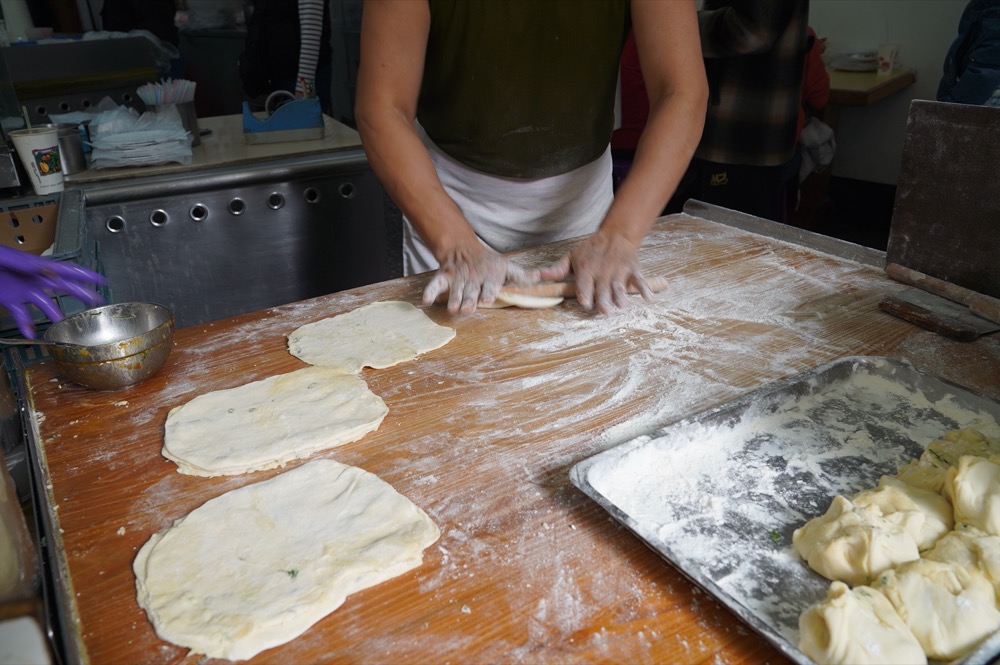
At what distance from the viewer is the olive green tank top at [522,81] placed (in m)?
1.77

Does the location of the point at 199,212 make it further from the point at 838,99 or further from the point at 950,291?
the point at 838,99

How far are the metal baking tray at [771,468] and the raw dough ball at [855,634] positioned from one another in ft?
0.12

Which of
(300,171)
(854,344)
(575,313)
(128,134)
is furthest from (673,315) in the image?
(128,134)

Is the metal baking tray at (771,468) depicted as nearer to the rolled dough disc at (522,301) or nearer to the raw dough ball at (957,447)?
the raw dough ball at (957,447)

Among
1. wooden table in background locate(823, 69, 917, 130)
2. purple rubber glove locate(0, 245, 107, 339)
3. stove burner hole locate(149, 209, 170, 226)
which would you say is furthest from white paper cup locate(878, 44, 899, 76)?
purple rubber glove locate(0, 245, 107, 339)

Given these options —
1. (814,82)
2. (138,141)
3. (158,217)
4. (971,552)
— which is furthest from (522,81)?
(814,82)

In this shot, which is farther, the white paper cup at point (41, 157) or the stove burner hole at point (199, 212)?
the stove burner hole at point (199, 212)

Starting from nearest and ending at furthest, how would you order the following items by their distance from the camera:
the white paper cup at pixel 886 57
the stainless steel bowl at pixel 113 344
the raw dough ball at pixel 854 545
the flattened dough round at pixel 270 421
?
the raw dough ball at pixel 854 545, the flattened dough round at pixel 270 421, the stainless steel bowl at pixel 113 344, the white paper cup at pixel 886 57

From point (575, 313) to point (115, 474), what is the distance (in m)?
0.93

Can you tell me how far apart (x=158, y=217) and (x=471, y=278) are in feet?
5.68

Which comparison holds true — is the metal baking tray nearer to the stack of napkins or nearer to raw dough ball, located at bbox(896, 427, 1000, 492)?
raw dough ball, located at bbox(896, 427, 1000, 492)

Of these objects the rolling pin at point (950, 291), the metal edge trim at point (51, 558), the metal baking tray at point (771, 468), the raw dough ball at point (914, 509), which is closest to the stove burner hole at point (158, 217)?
the metal edge trim at point (51, 558)

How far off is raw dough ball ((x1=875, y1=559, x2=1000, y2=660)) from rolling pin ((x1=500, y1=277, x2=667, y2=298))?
88cm

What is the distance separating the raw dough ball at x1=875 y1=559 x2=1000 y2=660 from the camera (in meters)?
0.68
